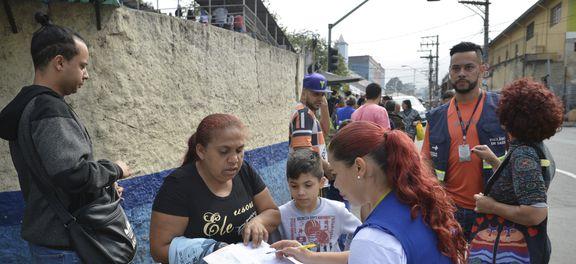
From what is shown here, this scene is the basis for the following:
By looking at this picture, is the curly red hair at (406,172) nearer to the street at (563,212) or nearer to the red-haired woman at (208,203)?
the red-haired woman at (208,203)

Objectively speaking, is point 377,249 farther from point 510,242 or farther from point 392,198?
point 510,242

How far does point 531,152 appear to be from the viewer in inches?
90.9

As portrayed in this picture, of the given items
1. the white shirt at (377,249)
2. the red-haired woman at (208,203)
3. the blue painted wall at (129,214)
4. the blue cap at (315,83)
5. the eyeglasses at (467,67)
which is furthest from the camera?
the blue cap at (315,83)

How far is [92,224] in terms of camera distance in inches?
80.8

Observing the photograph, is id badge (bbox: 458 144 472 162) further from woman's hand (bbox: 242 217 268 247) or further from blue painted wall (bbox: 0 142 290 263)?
blue painted wall (bbox: 0 142 290 263)

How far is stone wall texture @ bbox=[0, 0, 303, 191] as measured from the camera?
2998mm

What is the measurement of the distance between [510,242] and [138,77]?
304 cm

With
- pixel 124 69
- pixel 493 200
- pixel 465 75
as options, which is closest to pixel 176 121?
pixel 124 69

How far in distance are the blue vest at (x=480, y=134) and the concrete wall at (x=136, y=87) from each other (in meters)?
2.39

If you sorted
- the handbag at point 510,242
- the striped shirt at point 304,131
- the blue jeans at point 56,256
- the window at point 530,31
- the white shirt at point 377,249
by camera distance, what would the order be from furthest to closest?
the window at point 530,31
the striped shirt at point 304,131
the handbag at point 510,242
the blue jeans at point 56,256
the white shirt at point 377,249

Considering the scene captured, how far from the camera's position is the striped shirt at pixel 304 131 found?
390 centimetres

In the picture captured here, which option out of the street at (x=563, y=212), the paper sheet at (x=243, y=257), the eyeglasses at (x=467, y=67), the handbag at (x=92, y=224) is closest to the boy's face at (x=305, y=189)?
the paper sheet at (x=243, y=257)

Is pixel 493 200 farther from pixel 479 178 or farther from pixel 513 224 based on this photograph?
pixel 479 178

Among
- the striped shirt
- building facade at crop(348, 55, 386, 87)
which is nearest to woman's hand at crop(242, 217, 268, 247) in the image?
the striped shirt
